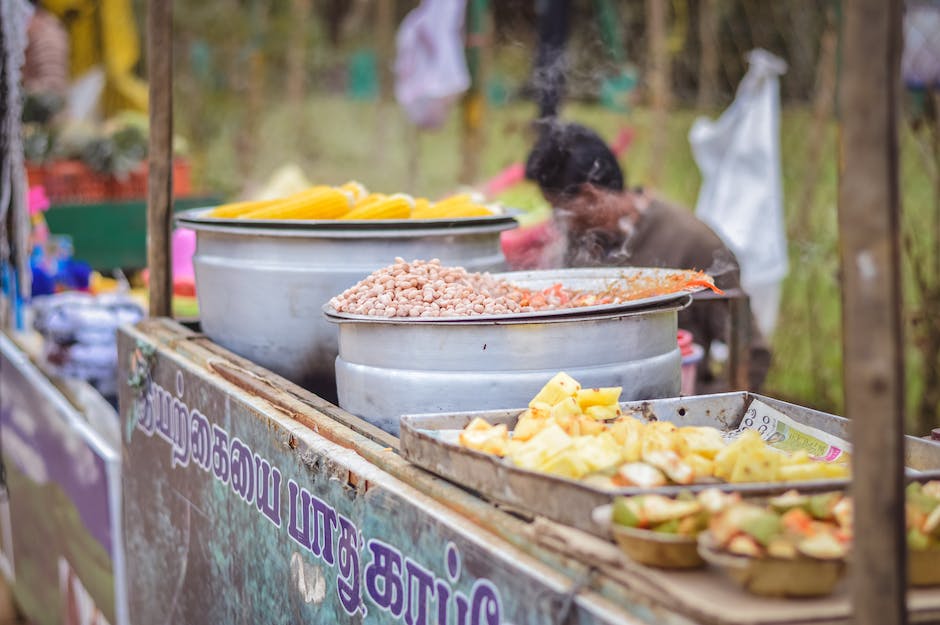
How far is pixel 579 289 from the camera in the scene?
2383mm

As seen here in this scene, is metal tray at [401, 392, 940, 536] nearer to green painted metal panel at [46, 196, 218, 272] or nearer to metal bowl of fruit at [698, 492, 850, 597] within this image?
metal bowl of fruit at [698, 492, 850, 597]

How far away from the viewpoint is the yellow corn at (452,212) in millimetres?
2760

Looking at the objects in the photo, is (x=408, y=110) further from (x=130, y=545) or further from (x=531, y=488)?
(x=531, y=488)

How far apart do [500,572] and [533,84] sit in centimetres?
458

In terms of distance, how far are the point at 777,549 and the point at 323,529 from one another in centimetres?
98

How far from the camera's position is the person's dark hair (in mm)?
3545

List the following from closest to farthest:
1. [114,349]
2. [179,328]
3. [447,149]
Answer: [179,328] < [114,349] < [447,149]

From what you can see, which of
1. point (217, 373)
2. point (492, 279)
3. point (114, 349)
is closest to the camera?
point (492, 279)

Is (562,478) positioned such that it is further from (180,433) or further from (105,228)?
(105,228)

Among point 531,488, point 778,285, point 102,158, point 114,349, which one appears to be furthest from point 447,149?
point 531,488

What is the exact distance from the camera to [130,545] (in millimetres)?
3135

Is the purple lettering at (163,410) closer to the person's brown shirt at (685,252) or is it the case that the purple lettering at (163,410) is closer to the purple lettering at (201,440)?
the purple lettering at (201,440)

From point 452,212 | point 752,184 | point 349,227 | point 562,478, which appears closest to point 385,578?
point 562,478

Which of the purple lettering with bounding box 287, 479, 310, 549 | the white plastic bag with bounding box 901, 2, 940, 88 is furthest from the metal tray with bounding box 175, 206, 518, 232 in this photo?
the white plastic bag with bounding box 901, 2, 940, 88
